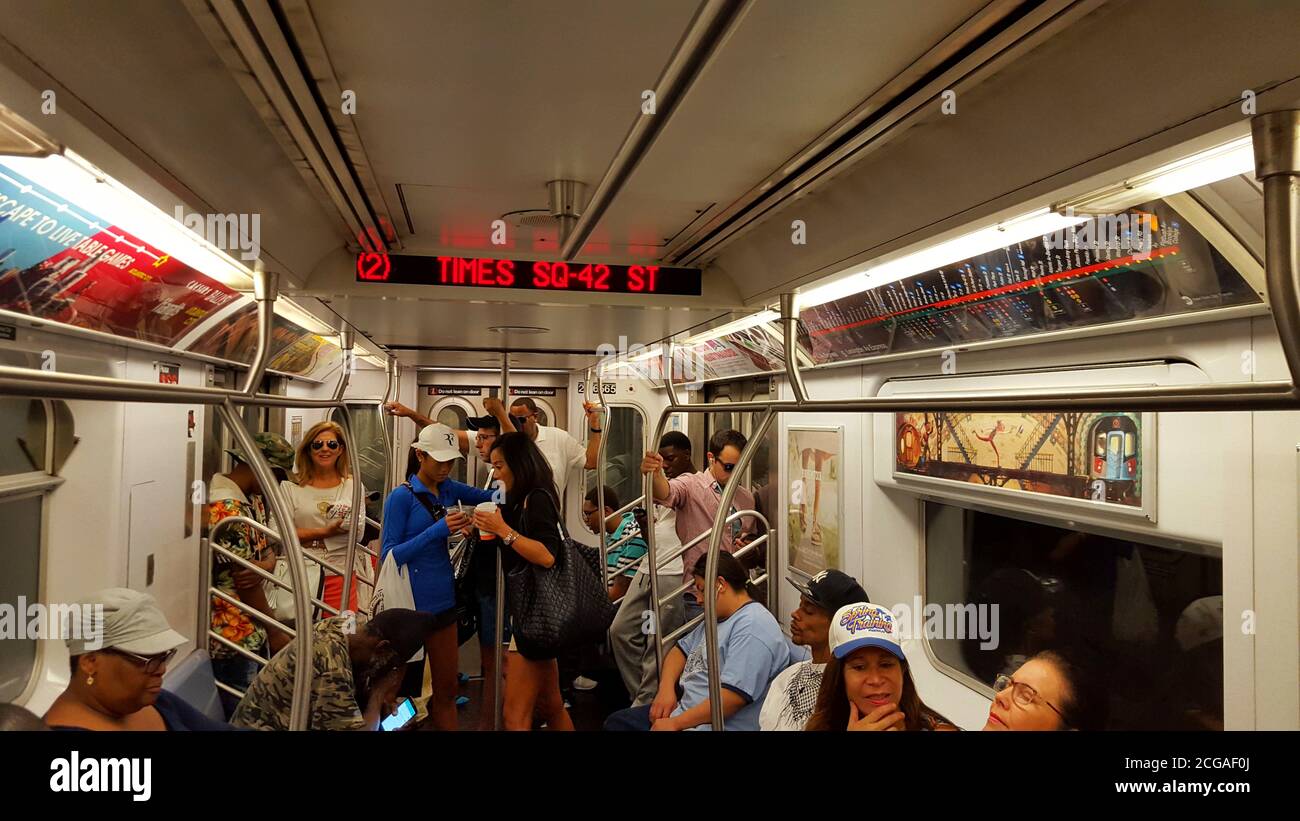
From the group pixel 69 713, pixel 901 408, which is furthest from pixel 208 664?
pixel 901 408

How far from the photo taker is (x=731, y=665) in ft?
8.66

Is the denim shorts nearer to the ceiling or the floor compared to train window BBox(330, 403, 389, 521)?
nearer to the floor

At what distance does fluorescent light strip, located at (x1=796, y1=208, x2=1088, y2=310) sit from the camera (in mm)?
1525

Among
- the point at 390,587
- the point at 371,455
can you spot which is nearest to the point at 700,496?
the point at 390,587

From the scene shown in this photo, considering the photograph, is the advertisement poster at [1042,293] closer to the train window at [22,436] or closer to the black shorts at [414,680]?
the black shorts at [414,680]

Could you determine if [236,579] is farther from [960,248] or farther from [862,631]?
[960,248]

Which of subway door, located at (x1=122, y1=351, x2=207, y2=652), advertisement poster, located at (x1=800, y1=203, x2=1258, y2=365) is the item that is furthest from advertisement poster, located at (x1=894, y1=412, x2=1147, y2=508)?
subway door, located at (x1=122, y1=351, x2=207, y2=652)

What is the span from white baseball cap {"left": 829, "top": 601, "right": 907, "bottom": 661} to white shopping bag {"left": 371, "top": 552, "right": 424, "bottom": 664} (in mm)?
2265

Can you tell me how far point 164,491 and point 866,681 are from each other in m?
3.99

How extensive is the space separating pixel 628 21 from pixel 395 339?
3.19 meters

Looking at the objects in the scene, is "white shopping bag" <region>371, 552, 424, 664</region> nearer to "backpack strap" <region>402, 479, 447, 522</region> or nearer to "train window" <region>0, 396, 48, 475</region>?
"backpack strap" <region>402, 479, 447, 522</region>

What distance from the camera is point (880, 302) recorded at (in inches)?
125

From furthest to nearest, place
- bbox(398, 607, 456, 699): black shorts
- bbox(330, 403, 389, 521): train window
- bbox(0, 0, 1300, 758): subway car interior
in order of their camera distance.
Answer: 1. bbox(330, 403, 389, 521): train window
2. bbox(398, 607, 456, 699): black shorts
3. bbox(0, 0, 1300, 758): subway car interior

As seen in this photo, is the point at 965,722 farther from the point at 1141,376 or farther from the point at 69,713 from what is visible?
the point at 69,713
